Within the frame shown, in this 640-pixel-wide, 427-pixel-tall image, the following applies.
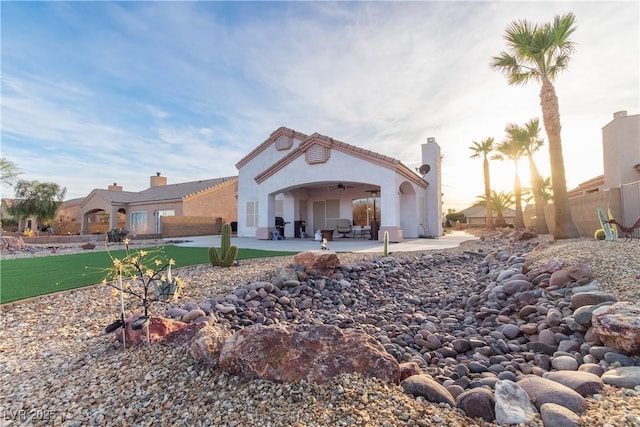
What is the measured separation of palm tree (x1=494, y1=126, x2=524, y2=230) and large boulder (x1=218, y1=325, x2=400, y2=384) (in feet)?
79.7

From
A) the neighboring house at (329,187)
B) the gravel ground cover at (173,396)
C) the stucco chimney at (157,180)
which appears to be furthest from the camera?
the stucco chimney at (157,180)

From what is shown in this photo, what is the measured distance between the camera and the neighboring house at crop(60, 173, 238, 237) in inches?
1077

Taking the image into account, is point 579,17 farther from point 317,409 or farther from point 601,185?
point 317,409

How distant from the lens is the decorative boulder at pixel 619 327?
2840mm

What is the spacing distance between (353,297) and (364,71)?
9400 mm

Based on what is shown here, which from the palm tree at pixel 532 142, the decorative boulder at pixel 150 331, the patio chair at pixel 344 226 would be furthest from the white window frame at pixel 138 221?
the palm tree at pixel 532 142

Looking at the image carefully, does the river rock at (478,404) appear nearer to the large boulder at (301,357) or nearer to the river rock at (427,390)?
the river rock at (427,390)

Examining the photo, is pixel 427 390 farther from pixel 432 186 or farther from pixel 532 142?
pixel 532 142

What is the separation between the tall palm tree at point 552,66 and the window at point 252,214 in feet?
55.0

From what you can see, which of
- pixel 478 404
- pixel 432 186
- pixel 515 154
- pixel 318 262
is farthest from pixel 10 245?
pixel 515 154

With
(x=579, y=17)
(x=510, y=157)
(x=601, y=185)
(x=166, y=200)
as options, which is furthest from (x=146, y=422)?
(x=510, y=157)

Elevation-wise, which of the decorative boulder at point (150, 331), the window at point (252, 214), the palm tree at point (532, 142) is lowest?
the decorative boulder at point (150, 331)

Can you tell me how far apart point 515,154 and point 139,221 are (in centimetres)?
3588

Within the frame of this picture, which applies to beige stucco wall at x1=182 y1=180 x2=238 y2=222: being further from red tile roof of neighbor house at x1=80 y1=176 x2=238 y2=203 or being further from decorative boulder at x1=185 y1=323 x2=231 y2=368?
decorative boulder at x1=185 y1=323 x2=231 y2=368
